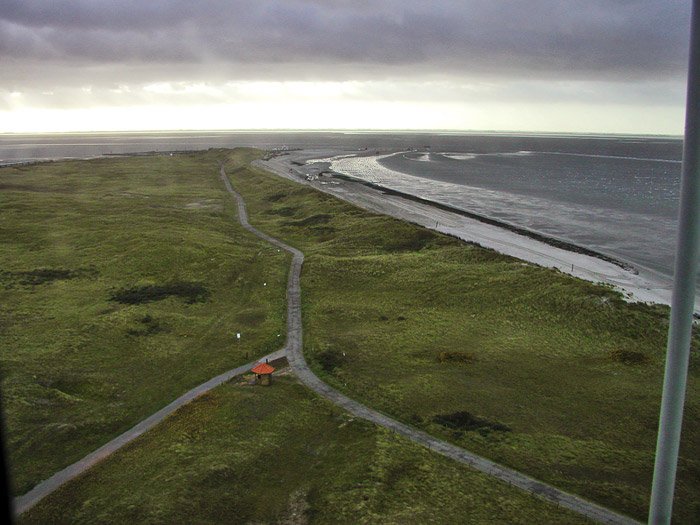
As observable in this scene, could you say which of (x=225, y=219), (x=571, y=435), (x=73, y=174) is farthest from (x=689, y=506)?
(x=73, y=174)

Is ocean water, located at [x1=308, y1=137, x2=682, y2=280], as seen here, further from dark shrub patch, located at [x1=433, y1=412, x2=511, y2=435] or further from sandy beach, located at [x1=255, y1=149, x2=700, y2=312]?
dark shrub patch, located at [x1=433, y1=412, x2=511, y2=435]

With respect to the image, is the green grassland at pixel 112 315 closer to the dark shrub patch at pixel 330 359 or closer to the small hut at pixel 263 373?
the small hut at pixel 263 373

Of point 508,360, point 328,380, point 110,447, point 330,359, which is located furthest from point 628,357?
point 110,447

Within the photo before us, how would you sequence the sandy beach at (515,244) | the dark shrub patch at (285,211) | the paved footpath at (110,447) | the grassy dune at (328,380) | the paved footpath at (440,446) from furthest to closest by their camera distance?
the dark shrub patch at (285,211), the sandy beach at (515,244), the grassy dune at (328,380), the paved footpath at (110,447), the paved footpath at (440,446)

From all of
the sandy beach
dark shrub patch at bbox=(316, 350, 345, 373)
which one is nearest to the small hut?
dark shrub patch at bbox=(316, 350, 345, 373)

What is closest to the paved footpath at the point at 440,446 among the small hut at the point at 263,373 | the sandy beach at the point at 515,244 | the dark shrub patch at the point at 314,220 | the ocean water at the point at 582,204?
the small hut at the point at 263,373
